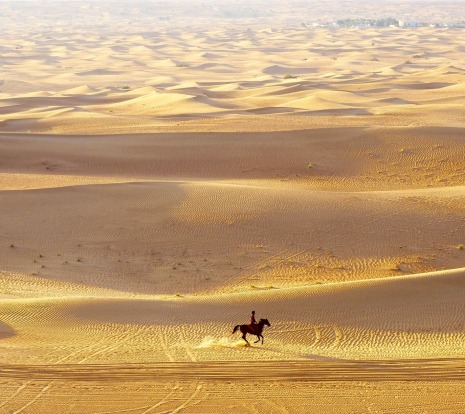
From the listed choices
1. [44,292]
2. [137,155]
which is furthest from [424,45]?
[44,292]

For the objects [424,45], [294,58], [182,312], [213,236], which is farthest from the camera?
[424,45]

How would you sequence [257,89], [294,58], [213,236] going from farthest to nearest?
1. [294,58]
2. [257,89]
3. [213,236]

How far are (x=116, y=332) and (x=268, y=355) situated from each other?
98.2 inches

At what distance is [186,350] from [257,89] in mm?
42315

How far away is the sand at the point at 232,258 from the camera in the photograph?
399 inches

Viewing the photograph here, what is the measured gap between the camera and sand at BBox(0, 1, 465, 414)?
10133 mm

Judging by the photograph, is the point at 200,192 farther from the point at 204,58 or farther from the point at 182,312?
the point at 204,58

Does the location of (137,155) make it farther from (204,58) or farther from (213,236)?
(204,58)

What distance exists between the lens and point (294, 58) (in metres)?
87.0

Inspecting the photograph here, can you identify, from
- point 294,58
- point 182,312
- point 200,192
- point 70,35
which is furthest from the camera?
point 70,35

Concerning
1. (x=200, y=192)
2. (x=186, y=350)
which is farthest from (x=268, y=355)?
(x=200, y=192)

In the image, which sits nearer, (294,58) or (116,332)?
(116,332)

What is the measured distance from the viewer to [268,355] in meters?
11.1

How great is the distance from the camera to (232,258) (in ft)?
59.8
